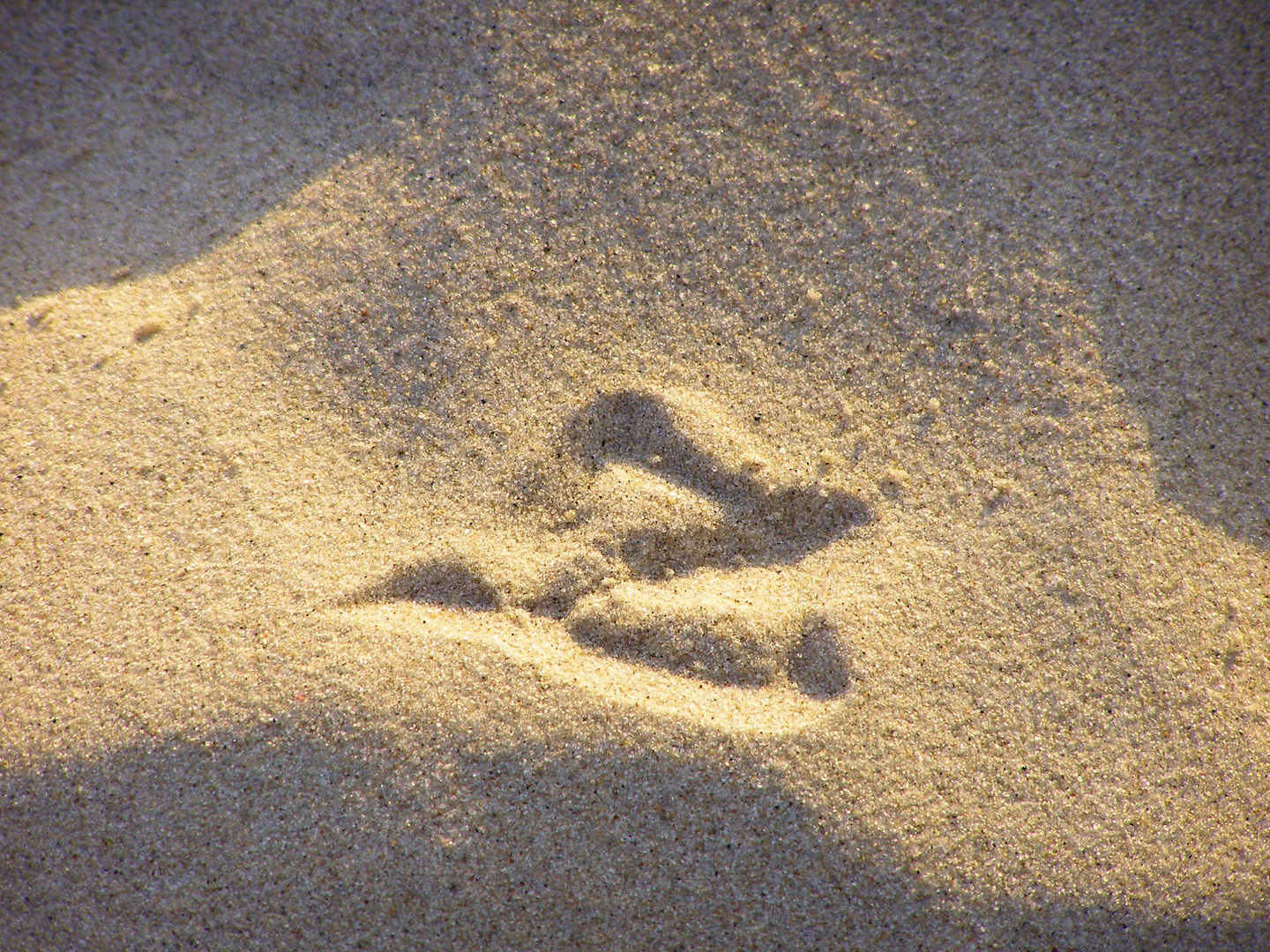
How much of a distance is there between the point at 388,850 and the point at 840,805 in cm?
102

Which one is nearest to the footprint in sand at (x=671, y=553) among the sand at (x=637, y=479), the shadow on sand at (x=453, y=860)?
the sand at (x=637, y=479)

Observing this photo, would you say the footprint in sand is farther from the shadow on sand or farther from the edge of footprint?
the shadow on sand

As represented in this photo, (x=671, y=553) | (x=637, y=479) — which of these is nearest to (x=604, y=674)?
(x=671, y=553)

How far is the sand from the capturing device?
1605 millimetres

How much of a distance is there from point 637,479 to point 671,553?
0.69 feet

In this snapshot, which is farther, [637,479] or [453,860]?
[637,479]

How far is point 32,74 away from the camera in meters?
2.27

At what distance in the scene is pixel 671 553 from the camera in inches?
71.8

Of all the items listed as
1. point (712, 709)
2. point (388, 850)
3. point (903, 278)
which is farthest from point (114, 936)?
point (903, 278)

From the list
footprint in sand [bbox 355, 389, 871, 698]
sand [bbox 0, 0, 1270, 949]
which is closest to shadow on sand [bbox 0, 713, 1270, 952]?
sand [bbox 0, 0, 1270, 949]

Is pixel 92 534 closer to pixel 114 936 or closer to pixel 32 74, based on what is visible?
pixel 114 936

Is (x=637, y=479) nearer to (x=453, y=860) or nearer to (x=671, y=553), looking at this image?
(x=671, y=553)

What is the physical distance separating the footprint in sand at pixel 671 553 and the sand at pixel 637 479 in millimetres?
11

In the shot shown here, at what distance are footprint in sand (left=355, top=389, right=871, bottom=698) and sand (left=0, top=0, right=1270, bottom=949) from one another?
0.01 meters
